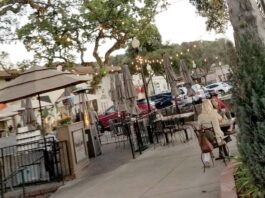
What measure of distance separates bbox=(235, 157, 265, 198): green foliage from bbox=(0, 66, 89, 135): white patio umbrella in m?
5.70

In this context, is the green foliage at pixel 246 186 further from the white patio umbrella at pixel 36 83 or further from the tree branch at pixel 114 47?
the tree branch at pixel 114 47

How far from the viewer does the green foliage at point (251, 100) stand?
4078 mm

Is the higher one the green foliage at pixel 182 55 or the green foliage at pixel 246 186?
the green foliage at pixel 182 55

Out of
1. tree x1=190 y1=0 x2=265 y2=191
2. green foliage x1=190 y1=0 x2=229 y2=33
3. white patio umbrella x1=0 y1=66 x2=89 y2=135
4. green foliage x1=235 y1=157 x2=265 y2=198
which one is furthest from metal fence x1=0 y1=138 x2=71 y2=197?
green foliage x1=190 y1=0 x2=229 y2=33

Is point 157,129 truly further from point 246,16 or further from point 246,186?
point 246,16

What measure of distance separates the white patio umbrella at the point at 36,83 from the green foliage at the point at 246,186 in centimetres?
570

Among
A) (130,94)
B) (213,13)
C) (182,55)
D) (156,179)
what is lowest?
(156,179)

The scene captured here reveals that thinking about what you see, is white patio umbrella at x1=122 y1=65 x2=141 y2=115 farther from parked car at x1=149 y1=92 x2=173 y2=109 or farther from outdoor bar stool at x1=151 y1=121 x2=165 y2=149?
parked car at x1=149 y1=92 x2=173 y2=109

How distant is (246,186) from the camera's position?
496 cm

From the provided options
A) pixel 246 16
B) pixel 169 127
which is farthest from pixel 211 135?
pixel 169 127

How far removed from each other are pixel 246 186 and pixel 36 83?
6447 mm

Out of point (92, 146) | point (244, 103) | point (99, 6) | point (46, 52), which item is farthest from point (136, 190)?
point (46, 52)

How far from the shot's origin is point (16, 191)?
33.0 feet

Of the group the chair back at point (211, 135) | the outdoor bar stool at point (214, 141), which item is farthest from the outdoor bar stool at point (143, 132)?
the chair back at point (211, 135)
